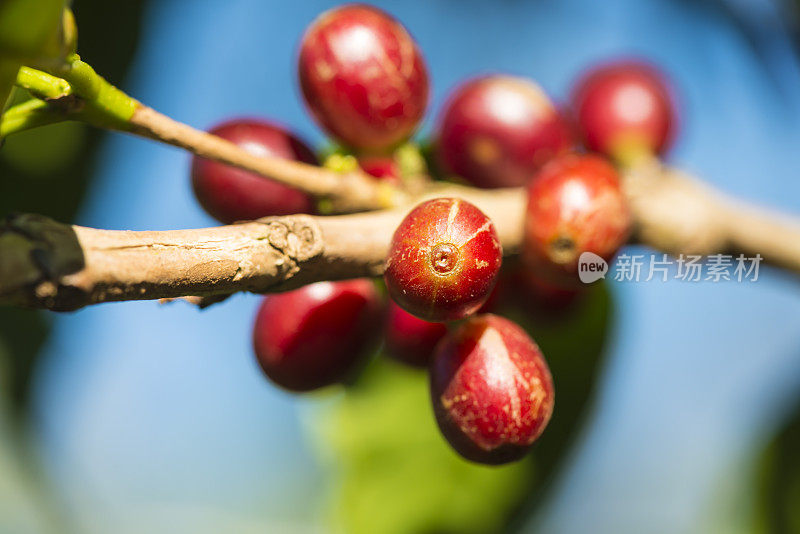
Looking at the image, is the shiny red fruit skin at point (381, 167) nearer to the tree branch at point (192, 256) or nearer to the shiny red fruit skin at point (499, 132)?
the shiny red fruit skin at point (499, 132)

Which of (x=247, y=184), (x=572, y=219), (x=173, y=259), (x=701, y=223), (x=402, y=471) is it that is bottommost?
(x=402, y=471)

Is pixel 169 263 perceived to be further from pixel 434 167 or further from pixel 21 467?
pixel 21 467

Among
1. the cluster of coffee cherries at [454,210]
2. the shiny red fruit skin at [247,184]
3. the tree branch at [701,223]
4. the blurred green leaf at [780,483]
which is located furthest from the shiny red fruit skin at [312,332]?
the blurred green leaf at [780,483]

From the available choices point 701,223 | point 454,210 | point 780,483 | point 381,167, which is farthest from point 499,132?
point 780,483

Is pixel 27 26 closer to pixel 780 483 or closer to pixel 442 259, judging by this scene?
pixel 442 259

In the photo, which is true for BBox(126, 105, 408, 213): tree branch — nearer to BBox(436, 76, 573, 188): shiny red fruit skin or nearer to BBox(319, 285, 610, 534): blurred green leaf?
BBox(436, 76, 573, 188): shiny red fruit skin

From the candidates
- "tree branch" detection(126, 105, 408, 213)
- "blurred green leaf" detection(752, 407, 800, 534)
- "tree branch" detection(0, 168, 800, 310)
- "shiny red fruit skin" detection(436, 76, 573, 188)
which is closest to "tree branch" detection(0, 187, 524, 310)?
"tree branch" detection(0, 168, 800, 310)
